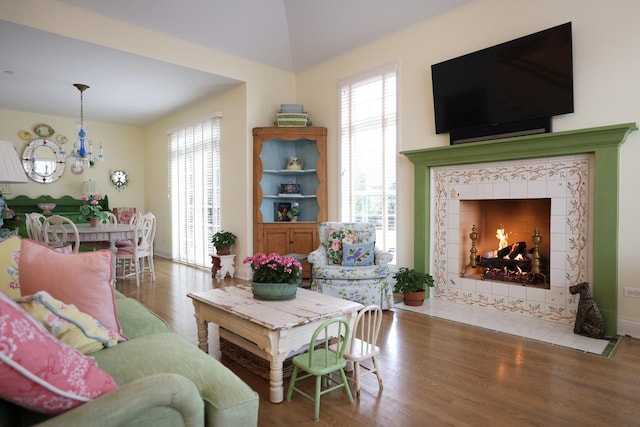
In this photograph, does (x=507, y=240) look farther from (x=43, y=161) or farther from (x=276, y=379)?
(x=43, y=161)

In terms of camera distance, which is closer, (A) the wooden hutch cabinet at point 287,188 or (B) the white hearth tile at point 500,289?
(B) the white hearth tile at point 500,289

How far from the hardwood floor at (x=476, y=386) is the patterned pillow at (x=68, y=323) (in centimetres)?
91

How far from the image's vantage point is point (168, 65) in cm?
493

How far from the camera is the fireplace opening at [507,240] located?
4016 millimetres

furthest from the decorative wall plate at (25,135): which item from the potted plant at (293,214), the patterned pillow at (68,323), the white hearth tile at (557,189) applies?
the white hearth tile at (557,189)

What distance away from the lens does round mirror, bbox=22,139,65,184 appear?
718 centimetres

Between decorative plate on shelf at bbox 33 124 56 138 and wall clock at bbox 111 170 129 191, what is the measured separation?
1.31 metres

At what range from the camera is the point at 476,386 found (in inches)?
93.0

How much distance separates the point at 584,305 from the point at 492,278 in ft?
3.22

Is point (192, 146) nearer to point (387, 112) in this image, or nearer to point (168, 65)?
point (168, 65)

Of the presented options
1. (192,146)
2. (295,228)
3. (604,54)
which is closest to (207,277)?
(295,228)

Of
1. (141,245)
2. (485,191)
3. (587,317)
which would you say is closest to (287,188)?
(141,245)

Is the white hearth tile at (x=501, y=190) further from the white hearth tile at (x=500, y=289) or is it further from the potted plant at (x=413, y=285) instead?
the potted plant at (x=413, y=285)

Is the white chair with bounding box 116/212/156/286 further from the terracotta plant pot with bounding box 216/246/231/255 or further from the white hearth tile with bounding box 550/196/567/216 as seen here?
the white hearth tile with bounding box 550/196/567/216
